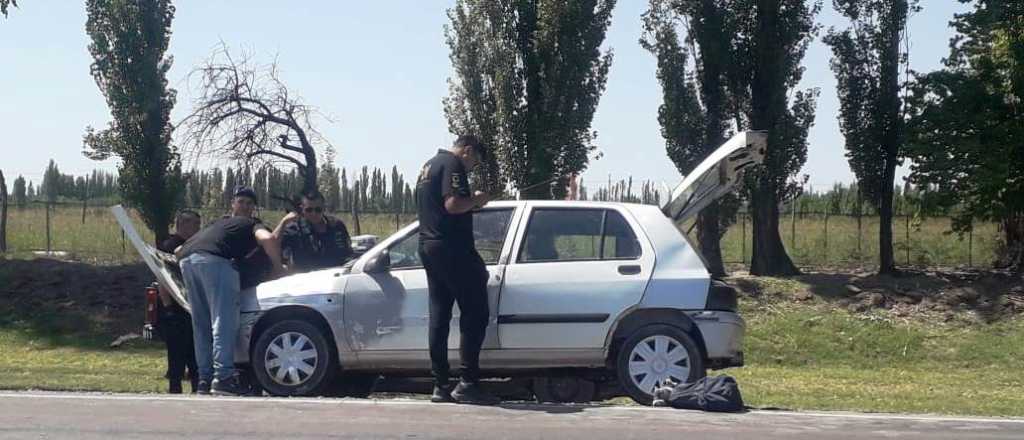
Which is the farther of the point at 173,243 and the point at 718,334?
the point at 173,243

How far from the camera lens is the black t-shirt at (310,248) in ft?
35.8

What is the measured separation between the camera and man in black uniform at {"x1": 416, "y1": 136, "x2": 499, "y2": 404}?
8.82m

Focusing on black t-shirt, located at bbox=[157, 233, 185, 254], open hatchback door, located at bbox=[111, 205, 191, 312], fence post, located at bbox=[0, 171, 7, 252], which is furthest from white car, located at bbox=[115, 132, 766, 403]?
fence post, located at bbox=[0, 171, 7, 252]

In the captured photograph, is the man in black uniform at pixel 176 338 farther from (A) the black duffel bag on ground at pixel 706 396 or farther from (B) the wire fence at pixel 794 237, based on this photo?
(B) the wire fence at pixel 794 237

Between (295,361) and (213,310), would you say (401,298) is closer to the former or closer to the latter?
(295,361)

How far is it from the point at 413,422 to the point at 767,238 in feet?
50.8

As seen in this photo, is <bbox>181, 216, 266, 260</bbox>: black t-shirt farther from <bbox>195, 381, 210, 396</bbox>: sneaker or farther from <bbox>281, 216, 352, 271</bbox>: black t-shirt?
<bbox>195, 381, 210, 396</bbox>: sneaker

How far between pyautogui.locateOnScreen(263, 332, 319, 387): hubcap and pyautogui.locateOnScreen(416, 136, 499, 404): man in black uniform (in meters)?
1.10

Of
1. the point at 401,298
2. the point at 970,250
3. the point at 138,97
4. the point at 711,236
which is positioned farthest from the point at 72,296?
the point at 970,250

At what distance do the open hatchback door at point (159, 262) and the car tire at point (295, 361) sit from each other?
1.04m

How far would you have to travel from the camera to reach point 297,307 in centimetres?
965

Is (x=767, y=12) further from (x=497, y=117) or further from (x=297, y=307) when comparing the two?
(x=297, y=307)

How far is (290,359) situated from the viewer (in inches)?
376

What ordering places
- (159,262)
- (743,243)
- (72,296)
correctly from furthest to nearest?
(743,243) → (72,296) → (159,262)
